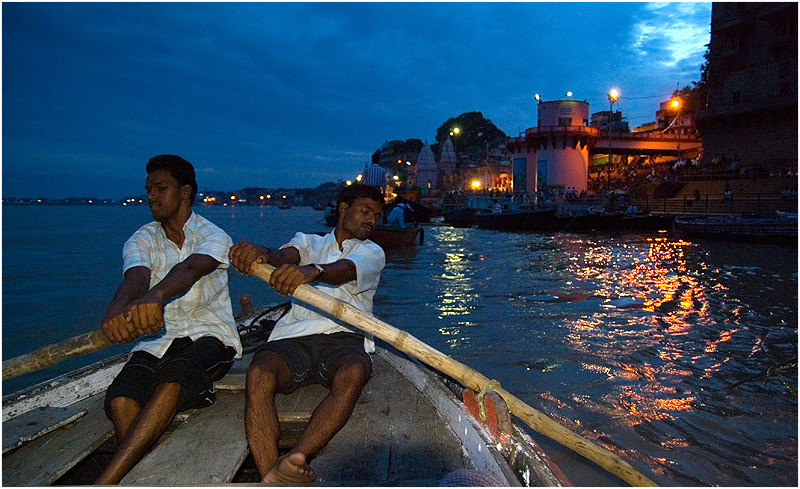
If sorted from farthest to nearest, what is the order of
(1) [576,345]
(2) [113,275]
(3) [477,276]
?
(2) [113,275]
(3) [477,276]
(1) [576,345]

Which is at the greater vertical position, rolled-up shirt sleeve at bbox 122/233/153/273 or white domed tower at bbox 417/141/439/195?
white domed tower at bbox 417/141/439/195

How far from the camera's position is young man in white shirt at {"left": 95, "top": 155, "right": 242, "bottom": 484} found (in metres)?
2.34

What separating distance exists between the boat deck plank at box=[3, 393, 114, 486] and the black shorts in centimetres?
24

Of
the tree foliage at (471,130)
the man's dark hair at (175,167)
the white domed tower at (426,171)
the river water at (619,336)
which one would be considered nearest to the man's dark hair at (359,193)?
the man's dark hair at (175,167)

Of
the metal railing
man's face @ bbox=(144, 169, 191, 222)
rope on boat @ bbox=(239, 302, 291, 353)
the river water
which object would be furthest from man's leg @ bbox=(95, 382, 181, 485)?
the metal railing

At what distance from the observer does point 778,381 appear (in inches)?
192

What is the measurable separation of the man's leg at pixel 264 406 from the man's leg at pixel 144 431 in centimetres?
38

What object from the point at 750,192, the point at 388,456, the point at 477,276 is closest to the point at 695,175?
the point at 750,192

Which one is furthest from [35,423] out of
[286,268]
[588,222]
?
[588,222]

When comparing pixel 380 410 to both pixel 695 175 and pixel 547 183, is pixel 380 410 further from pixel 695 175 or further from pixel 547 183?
pixel 547 183

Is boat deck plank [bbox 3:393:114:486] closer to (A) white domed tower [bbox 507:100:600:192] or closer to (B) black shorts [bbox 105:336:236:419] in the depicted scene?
(B) black shorts [bbox 105:336:236:419]

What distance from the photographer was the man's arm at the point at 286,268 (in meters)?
2.59

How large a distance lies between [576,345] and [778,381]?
2.05 m

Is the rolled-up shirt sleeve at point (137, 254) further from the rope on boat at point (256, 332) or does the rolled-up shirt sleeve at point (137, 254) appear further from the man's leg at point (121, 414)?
the rope on boat at point (256, 332)
